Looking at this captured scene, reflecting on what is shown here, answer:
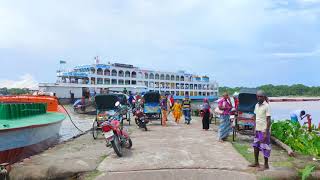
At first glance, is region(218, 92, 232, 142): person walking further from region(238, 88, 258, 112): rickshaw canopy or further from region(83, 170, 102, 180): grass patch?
region(83, 170, 102, 180): grass patch

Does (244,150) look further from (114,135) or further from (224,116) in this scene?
(114,135)

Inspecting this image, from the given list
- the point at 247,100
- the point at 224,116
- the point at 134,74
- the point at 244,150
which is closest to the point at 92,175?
the point at 244,150

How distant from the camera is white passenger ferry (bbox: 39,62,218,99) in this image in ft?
157

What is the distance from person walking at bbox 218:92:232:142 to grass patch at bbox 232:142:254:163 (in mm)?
495

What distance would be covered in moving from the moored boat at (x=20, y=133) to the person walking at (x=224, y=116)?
5662 millimetres

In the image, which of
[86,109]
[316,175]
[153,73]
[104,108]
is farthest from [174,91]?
[316,175]

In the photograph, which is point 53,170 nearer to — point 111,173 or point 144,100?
point 111,173

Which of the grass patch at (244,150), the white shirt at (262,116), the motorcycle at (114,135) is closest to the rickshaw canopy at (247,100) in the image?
the grass patch at (244,150)

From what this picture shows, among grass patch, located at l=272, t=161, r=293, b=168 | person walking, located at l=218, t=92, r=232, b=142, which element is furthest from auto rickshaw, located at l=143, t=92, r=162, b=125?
grass patch, located at l=272, t=161, r=293, b=168

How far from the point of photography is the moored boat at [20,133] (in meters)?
9.90

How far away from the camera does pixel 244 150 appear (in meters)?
9.91

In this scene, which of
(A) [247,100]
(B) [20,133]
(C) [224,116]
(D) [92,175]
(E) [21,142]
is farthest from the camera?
(A) [247,100]

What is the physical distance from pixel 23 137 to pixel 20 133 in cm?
35

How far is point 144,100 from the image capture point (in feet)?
60.3
